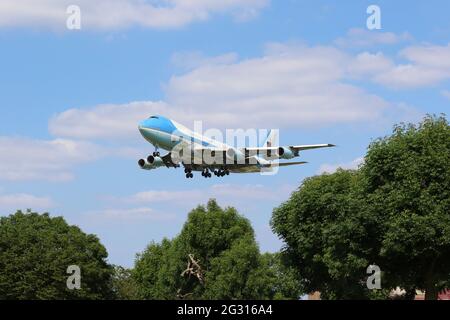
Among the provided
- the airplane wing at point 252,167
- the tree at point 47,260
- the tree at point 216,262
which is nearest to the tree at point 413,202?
the airplane wing at point 252,167

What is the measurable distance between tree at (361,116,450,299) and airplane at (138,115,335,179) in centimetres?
842

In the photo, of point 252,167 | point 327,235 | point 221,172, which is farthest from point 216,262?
point 221,172

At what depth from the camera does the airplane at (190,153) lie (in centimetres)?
7319

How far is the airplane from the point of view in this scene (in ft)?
240

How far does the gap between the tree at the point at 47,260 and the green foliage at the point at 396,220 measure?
38660 mm

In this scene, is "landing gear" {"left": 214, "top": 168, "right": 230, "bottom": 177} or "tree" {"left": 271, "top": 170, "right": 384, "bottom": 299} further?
"tree" {"left": 271, "top": 170, "right": 384, "bottom": 299}

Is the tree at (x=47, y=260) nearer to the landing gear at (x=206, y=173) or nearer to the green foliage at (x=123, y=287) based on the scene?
the green foliage at (x=123, y=287)

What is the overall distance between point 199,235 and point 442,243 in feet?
179

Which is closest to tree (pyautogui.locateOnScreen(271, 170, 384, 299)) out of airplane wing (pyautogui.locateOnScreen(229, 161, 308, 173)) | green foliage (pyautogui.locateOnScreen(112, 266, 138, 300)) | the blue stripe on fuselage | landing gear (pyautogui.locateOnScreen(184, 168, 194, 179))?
airplane wing (pyautogui.locateOnScreen(229, 161, 308, 173))

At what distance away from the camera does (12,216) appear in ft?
405

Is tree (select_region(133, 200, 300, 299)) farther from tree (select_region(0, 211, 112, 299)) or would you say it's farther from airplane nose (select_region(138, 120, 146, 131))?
airplane nose (select_region(138, 120, 146, 131))
